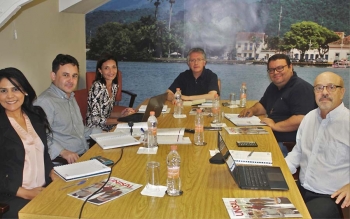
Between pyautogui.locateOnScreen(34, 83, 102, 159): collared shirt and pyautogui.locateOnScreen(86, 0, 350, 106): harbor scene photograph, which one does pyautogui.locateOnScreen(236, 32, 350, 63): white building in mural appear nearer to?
pyautogui.locateOnScreen(86, 0, 350, 106): harbor scene photograph

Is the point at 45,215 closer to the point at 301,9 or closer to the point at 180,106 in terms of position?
the point at 180,106

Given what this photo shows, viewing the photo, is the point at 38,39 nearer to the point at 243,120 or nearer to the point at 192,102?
the point at 192,102

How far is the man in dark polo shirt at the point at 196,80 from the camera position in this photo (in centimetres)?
401

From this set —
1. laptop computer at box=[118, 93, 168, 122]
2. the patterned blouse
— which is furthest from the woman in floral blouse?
laptop computer at box=[118, 93, 168, 122]

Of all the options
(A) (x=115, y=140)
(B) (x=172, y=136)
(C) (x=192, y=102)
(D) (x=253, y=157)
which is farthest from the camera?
(C) (x=192, y=102)

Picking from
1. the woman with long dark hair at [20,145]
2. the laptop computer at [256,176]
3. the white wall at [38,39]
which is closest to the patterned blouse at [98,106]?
the white wall at [38,39]

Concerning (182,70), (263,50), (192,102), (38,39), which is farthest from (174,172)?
(263,50)

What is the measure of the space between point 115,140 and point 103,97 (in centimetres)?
110

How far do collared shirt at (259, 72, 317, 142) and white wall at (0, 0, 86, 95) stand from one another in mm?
2463

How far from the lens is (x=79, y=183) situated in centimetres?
164

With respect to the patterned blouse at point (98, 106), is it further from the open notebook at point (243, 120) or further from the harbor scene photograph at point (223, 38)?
the harbor scene photograph at point (223, 38)

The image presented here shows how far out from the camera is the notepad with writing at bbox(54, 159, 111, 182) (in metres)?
1.69

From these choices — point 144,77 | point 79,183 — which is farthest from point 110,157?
point 144,77

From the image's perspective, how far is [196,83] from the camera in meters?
4.11
